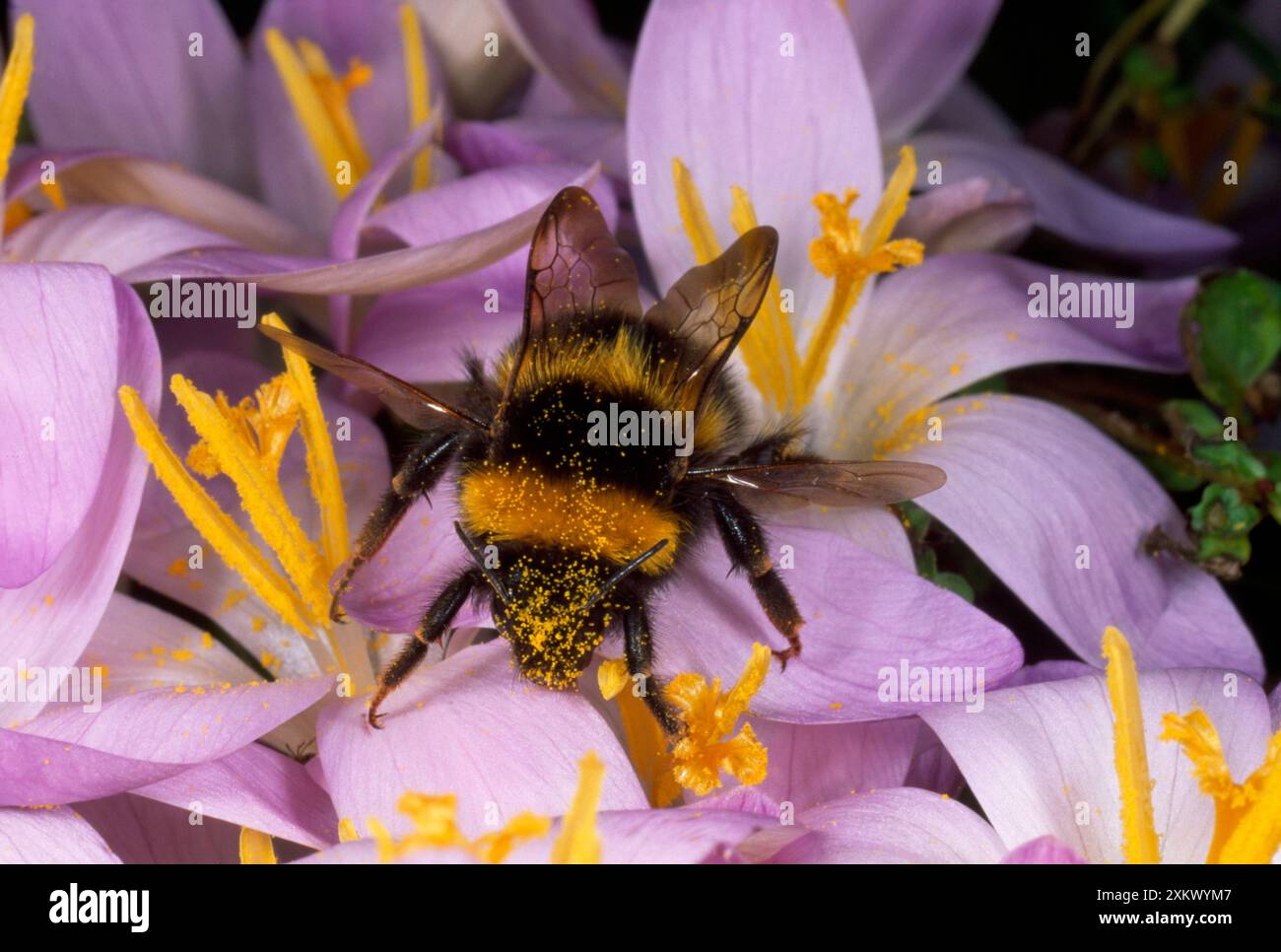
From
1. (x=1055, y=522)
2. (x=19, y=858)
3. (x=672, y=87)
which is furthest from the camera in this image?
(x=672, y=87)

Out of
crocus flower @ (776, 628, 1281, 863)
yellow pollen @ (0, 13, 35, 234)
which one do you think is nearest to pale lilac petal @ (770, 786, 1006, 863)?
crocus flower @ (776, 628, 1281, 863)

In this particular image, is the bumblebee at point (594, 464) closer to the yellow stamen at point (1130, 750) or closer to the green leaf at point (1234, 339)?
the yellow stamen at point (1130, 750)

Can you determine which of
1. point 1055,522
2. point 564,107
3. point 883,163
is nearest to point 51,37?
point 564,107

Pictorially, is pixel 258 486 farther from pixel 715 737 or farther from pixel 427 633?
pixel 715 737

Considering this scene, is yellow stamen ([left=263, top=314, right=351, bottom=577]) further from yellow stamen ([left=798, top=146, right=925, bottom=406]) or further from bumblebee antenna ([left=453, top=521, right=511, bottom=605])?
yellow stamen ([left=798, top=146, right=925, bottom=406])

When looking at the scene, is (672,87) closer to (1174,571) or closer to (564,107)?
(564,107)

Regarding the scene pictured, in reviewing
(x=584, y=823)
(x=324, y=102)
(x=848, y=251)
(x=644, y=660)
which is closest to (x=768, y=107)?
(x=848, y=251)

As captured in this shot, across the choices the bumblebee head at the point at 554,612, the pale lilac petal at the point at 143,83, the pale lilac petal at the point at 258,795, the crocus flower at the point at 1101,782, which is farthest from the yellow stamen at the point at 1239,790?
A: the pale lilac petal at the point at 143,83
